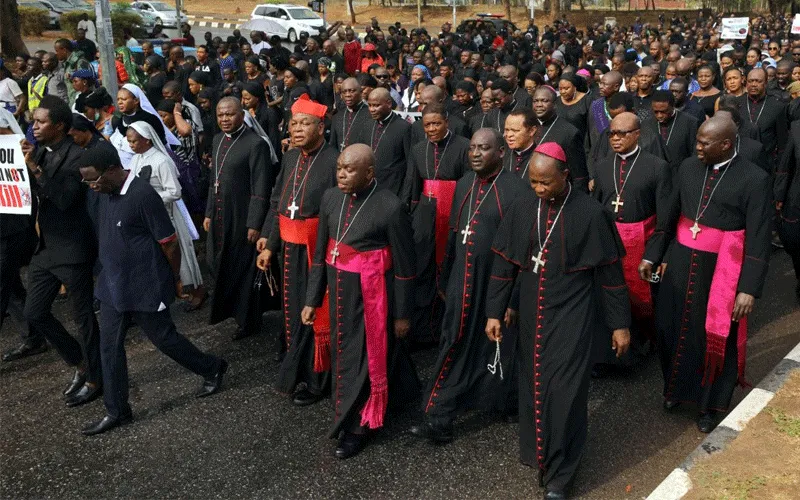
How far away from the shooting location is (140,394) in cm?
577

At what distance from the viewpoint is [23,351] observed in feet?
21.3

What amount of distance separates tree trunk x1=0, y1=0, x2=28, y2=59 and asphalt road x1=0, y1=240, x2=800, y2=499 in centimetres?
2076

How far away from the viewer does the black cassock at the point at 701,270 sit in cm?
495

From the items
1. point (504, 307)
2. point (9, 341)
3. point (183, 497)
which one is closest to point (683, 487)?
point (504, 307)

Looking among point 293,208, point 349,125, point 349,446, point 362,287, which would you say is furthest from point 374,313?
point 349,125

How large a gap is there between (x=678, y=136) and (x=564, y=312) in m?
→ 3.90

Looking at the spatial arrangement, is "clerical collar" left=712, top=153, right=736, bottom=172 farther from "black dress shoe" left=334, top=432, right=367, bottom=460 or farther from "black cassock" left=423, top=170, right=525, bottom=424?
"black dress shoe" left=334, top=432, right=367, bottom=460

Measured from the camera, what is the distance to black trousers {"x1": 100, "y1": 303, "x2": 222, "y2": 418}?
5078 millimetres

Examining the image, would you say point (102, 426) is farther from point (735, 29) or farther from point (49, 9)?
point (49, 9)

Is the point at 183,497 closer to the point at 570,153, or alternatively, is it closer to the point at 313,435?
the point at 313,435

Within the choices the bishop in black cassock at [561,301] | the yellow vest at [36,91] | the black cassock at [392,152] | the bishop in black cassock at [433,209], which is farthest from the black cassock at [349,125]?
the yellow vest at [36,91]

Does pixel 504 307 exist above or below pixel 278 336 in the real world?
above

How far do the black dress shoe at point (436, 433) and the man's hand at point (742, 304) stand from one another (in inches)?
74.0

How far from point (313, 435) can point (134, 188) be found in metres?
1.90
